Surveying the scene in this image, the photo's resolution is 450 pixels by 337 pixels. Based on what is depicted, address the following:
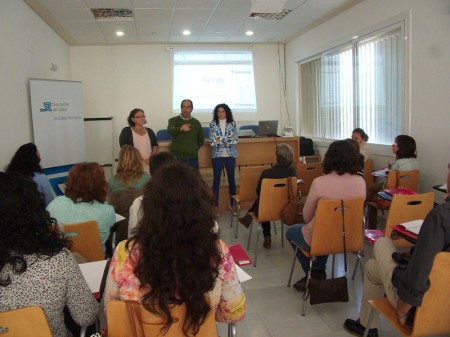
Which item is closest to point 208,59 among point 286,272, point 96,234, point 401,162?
point 401,162

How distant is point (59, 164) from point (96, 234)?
152 inches

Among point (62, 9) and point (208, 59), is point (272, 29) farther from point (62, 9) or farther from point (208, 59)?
point (62, 9)

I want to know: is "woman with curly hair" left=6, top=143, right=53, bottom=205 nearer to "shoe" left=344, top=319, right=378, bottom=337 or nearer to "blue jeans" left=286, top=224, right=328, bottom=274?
"blue jeans" left=286, top=224, right=328, bottom=274

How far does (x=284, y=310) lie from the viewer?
9.08 ft

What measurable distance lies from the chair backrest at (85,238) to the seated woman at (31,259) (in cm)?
72

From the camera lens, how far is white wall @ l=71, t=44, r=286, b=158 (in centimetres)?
808

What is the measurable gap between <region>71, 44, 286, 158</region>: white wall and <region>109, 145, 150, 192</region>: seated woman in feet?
16.9

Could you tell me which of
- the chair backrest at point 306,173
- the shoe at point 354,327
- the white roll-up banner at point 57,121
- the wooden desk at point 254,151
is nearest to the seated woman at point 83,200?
the shoe at point 354,327

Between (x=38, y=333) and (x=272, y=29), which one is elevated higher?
(x=272, y=29)

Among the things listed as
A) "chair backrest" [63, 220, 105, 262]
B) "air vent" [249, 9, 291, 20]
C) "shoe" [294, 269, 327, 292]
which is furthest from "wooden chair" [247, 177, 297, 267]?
"air vent" [249, 9, 291, 20]

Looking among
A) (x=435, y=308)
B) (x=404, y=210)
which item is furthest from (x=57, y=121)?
(x=435, y=308)

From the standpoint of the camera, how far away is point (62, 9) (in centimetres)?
546

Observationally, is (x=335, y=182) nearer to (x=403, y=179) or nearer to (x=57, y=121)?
(x=403, y=179)

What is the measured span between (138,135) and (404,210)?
3.51 metres
